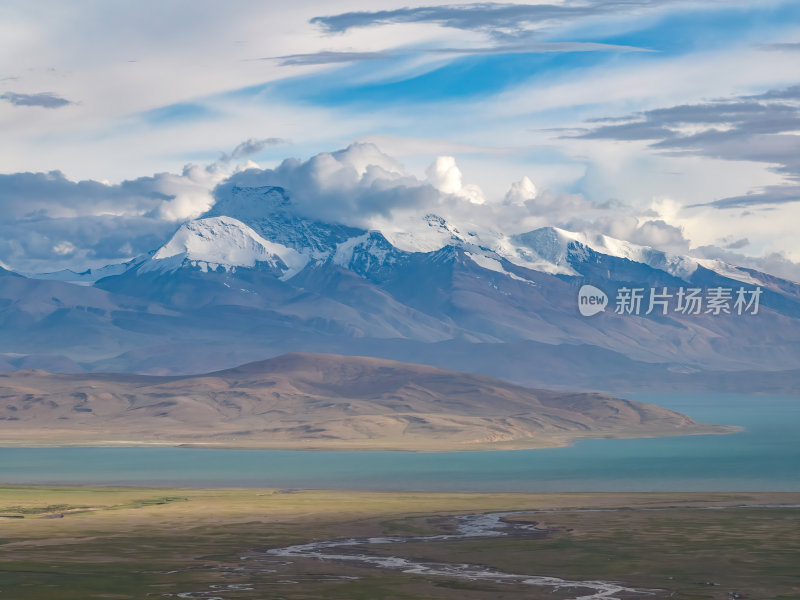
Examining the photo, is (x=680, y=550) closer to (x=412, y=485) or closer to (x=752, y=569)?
(x=752, y=569)

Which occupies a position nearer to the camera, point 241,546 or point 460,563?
point 460,563

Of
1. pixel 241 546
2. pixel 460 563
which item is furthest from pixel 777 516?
pixel 241 546

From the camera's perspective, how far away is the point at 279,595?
8550cm

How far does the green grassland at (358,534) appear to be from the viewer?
295 ft

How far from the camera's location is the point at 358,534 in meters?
126

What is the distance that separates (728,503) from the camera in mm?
157000

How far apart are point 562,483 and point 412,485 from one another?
23.7m

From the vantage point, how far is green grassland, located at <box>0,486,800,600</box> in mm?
90000

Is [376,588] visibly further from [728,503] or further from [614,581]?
[728,503]

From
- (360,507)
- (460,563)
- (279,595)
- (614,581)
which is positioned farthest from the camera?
(360,507)

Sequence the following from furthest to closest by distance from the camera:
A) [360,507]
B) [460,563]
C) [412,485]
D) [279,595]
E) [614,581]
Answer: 1. [412,485]
2. [360,507]
3. [460,563]
4. [614,581]
5. [279,595]

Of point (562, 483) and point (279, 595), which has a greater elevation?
point (279, 595)

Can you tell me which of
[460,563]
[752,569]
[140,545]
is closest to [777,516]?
[752,569]

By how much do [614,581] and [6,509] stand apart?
78.5 metres
